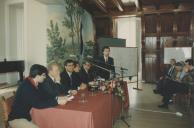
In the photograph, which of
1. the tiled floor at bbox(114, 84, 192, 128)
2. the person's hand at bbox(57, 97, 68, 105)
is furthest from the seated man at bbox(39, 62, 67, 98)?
the tiled floor at bbox(114, 84, 192, 128)

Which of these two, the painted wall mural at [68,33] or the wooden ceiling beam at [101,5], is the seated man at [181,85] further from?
the wooden ceiling beam at [101,5]

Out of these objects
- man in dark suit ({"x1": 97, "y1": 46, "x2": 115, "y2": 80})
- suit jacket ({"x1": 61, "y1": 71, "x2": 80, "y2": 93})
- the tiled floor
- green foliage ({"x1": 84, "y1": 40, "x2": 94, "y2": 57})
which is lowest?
the tiled floor

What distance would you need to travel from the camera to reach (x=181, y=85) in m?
5.08

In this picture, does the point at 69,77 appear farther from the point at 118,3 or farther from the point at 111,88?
the point at 118,3

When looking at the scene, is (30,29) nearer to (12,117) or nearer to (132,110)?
(132,110)

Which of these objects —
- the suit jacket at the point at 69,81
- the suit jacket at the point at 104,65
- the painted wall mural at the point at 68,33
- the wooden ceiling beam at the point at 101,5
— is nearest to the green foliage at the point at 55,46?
the painted wall mural at the point at 68,33

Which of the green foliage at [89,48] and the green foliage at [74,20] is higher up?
the green foliage at [74,20]

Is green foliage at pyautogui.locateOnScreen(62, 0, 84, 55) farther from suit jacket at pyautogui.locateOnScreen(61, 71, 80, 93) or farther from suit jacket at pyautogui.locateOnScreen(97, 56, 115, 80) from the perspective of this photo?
suit jacket at pyautogui.locateOnScreen(61, 71, 80, 93)

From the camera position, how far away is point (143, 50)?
8.99 meters

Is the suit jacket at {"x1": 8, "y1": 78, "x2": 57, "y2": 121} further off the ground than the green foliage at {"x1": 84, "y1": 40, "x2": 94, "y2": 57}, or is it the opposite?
the green foliage at {"x1": 84, "y1": 40, "x2": 94, "y2": 57}

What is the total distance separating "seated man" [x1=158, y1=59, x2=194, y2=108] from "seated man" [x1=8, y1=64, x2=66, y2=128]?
3466mm

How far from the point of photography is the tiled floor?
4.09 metres

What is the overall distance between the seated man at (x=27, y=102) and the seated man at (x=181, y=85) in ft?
11.4

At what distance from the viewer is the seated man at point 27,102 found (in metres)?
2.40
